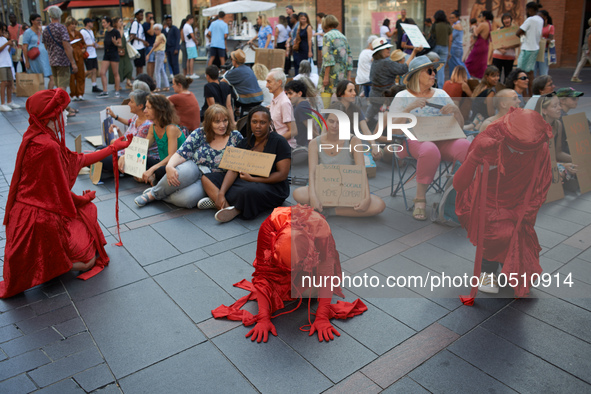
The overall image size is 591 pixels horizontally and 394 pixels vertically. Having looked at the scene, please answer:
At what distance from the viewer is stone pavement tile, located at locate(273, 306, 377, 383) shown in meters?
2.96

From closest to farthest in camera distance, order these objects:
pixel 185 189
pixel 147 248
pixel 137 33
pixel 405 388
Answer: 1. pixel 405 388
2. pixel 147 248
3. pixel 185 189
4. pixel 137 33

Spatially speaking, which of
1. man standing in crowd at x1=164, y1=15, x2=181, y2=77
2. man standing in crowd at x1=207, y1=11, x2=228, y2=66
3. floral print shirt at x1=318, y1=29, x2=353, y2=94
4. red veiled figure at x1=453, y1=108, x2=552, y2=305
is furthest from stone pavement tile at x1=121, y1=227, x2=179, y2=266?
man standing in crowd at x1=164, y1=15, x2=181, y2=77

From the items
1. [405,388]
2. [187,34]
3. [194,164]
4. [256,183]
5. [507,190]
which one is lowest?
[405,388]

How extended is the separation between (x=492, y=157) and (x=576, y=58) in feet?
48.0

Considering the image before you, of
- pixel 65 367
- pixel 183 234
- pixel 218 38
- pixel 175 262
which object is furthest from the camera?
pixel 218 38

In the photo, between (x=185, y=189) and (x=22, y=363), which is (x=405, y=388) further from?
(x=185, y=189)

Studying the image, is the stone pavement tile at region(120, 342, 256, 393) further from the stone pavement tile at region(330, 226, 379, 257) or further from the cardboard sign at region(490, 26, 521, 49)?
the cardboard sign at region(490, 26, 521, 49)

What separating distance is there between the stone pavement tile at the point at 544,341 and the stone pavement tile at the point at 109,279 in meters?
2.79

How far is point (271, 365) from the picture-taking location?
300 centimetres

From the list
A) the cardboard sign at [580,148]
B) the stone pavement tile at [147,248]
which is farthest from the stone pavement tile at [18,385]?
the cardboard sign at [580,148]

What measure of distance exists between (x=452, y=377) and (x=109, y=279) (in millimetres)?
2772

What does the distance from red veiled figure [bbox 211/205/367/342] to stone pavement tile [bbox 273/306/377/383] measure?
0.06 metres

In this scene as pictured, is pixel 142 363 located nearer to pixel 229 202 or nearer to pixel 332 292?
pixel 332 292

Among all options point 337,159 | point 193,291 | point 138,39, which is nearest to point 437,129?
point 337,159
